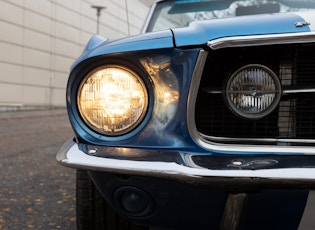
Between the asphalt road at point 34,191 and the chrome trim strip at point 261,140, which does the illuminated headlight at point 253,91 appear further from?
the asphalt road at point 34,191

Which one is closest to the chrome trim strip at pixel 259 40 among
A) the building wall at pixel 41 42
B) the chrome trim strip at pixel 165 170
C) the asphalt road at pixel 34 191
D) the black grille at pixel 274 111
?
the black grille at pixel 274 111

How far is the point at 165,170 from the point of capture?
1.46 m

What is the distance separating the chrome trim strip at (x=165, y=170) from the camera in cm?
139

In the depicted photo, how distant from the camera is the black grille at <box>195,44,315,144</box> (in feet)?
5.41

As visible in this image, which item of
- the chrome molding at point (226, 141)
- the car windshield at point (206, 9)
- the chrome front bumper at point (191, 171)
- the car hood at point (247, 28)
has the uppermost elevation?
the car windshield at point (206, 9)

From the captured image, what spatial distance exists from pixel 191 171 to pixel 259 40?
0.54 metres

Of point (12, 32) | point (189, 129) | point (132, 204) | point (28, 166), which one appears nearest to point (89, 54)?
point (189, 129)

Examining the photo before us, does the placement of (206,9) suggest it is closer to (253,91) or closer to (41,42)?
(253,91)

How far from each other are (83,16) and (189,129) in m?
21.7

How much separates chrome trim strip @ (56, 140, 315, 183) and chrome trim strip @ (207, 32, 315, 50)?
46cm

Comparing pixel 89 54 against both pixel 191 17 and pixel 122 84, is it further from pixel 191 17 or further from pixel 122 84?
pixel 191 17

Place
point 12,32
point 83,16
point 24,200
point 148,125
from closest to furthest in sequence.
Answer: point 148,125
point 24,200
point 12,32
point 83,16

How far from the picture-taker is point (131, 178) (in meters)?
1.62

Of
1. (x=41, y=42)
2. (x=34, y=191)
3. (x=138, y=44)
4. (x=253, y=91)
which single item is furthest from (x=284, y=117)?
(x=41, y=42)
